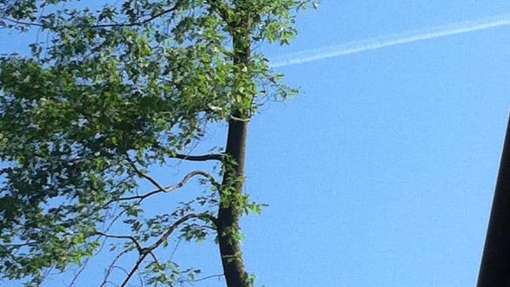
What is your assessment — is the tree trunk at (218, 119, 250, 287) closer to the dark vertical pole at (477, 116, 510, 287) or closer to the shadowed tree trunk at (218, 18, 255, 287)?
the shadowed tree trunk at (218, 18, 255, 287)

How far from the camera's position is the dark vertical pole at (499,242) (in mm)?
2053

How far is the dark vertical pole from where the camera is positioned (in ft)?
6.73

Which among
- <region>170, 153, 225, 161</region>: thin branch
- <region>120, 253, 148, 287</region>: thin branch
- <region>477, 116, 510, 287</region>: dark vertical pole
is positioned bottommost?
<region>477, 116, 510, 287</region>: dark vertical pole

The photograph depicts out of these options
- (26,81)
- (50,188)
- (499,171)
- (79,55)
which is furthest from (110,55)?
(499,171)

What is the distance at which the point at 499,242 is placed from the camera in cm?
206

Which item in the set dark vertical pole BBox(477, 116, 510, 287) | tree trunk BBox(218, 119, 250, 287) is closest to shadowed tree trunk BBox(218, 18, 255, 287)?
tree trunk BBox(218, 119, 250, 287)

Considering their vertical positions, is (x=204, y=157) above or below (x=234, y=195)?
above

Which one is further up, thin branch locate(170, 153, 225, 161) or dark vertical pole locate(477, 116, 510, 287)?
thin branch locate(170, 153, 225, 161)

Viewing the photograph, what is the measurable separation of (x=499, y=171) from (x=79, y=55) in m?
9.38

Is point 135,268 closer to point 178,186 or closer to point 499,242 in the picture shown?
point 178,186

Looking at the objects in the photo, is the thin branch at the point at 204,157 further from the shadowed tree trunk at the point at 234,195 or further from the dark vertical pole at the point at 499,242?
the dark vertical pole at the point at 499,242

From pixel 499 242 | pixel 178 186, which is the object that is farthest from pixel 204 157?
pixel 499 242

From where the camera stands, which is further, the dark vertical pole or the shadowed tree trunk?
the shadowed tree trunk

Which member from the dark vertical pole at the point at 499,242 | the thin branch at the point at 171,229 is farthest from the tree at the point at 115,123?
the dark vertical pole at the point at 499,242
